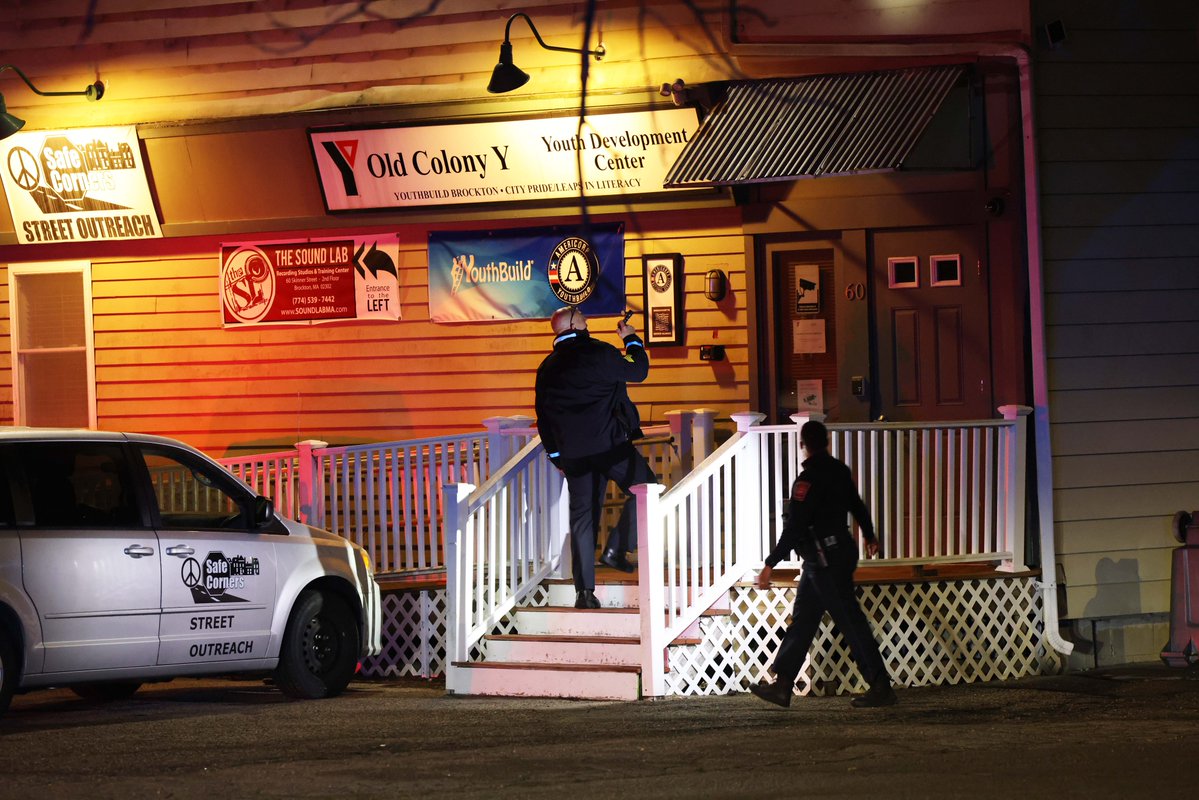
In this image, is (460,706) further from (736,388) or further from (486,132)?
(486,132)

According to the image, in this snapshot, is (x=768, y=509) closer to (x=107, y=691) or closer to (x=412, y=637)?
(x=412, y=637)

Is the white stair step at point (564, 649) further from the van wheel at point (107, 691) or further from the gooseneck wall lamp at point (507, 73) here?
the gooseneck wall lamp at point (507, 73)

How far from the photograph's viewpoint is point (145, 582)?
31.1 feet

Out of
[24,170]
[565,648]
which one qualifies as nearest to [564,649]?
[565,648]

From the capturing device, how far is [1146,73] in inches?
477

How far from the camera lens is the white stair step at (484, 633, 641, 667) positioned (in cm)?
1045

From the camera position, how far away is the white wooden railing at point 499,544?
10.7 m

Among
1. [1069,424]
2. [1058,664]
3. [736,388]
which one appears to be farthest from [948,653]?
[736,388]

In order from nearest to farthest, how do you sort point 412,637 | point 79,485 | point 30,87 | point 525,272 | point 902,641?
point 79,485, point 902,641, point 412,637, point 525,272, point 30,87

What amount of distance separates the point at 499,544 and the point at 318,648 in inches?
56.9

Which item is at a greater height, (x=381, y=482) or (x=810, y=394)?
(x=810, y=394)

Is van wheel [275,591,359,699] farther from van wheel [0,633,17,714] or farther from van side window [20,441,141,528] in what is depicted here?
van wheel [0,633,17,714]

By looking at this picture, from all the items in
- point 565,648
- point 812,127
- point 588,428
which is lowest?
point 565,648

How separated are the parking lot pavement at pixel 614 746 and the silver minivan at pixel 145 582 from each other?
35 cm
